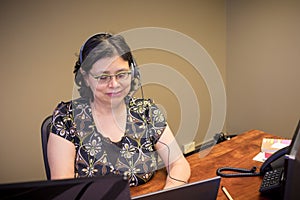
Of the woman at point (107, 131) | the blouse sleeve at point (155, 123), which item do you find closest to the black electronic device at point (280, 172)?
the woman at point (107, 131)

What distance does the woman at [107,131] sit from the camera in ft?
4.26

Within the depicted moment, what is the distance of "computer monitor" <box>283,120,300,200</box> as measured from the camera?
708 millimetres

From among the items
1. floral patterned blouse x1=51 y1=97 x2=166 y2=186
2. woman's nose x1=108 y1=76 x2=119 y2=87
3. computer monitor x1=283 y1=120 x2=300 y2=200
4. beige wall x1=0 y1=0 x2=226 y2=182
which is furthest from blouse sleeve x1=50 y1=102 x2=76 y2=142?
computer monitor x1=283 y1=120 x2=300 y2=200

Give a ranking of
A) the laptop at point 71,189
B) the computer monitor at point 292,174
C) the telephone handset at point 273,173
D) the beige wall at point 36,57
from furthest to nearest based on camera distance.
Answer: the beige wall at point 36,57 < the telephone handset at point 273,173 < the computer monitor at point 292,174 < the laptop at point 71,189

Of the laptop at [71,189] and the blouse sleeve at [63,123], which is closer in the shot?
the laptop at [71,189]

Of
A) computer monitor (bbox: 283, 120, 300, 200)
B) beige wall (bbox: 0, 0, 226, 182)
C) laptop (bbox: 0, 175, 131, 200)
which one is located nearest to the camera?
laptop (bbox: 0, 175, 131, 200)

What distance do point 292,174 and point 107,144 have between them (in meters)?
0.81

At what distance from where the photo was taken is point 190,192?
0.80 m

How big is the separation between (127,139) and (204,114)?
193 cm

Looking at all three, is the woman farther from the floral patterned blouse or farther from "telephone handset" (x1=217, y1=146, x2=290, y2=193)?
"telephone handset" (x1=217, y1=146, x2=290, y2=193)

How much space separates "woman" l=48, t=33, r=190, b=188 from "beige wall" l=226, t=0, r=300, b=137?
181 cm

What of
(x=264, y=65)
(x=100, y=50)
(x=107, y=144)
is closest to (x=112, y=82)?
(x=100, y=50)

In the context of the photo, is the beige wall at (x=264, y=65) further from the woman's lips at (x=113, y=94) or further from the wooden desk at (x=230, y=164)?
the woman's lips at (x=113, y=94)

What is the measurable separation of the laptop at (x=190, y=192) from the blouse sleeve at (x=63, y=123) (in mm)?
646
